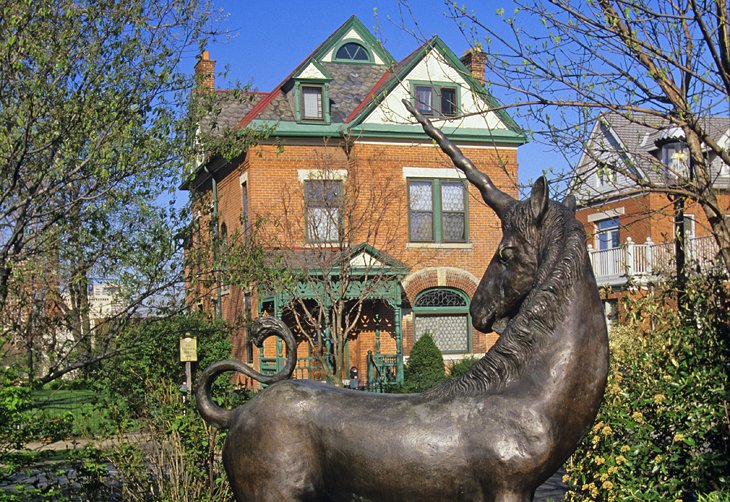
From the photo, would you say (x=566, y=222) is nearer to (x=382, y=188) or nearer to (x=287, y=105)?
(x=382, y=188)

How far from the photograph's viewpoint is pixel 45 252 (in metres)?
8.62

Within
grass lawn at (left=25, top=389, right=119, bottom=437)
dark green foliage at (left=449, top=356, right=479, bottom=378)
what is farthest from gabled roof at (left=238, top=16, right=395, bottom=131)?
grass lawn at (left=25, top=389, right=119, bottom=437)

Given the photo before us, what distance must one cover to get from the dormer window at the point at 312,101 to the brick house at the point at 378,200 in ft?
0.10

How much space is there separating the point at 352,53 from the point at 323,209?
6684mm

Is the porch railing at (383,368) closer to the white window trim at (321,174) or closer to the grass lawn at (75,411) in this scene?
the white window trim at (321,174)

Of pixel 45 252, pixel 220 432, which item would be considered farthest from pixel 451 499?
pixel 45 252

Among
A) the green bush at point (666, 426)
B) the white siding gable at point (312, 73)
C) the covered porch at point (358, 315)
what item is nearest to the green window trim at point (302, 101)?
the white siding gable at point (312, 73)

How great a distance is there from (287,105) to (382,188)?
12.5ft

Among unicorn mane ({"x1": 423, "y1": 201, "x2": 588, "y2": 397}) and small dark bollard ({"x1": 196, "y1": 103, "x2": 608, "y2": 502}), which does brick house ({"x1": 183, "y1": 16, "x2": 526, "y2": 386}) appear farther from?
unicorn mane ({"x1": 423, "y1": 201, "x2": 588, "y2": 397})

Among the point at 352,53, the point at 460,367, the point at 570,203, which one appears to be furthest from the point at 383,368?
the point at 570,203

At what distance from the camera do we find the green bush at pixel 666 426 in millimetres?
6167

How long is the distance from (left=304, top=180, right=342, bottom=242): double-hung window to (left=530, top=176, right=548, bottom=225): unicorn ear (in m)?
16.5

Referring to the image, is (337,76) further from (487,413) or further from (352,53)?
(487,413)

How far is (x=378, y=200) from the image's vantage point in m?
21.9
